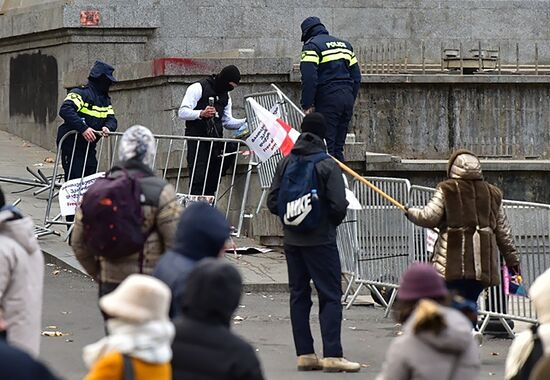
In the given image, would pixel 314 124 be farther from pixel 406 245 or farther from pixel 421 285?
pixel 421 285

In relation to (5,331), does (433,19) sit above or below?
above

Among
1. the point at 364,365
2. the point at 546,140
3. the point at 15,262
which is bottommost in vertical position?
the point at 364,365

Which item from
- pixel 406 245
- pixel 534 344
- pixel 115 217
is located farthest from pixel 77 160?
pixel 534 344

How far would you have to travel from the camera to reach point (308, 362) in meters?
10.7

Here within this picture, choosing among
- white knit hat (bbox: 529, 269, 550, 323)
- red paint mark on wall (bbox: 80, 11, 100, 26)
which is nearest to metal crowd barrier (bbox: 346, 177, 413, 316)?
white knit hat (bbox: 529, 269, 550, 323)

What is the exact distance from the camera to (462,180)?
10.9m

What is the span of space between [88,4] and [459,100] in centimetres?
544

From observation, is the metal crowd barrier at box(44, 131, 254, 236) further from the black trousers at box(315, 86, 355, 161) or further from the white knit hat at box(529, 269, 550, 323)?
the white knit hat at box(529, 269, 550, 323)

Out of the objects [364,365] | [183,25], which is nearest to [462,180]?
[364,365]

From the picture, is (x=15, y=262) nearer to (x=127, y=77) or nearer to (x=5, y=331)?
(x=5, y=331)

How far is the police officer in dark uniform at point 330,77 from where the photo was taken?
602 inches

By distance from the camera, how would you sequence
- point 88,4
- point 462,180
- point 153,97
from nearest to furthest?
point 462,180, point 153,97, point 88,4

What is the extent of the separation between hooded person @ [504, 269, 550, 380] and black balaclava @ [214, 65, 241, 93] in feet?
28.6

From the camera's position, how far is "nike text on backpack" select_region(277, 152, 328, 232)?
10.5m
